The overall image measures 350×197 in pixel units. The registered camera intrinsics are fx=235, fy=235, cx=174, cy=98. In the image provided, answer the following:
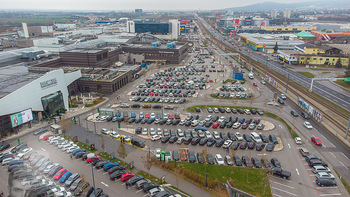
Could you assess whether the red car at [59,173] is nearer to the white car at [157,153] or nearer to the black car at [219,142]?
the white car at [157,153]

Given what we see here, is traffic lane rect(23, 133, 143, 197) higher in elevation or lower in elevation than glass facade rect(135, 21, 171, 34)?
lower

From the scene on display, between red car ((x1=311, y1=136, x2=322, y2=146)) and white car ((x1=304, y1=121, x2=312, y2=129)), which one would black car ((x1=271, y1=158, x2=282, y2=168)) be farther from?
white car ((x1=304, y1=121, x2=312, y2=129))

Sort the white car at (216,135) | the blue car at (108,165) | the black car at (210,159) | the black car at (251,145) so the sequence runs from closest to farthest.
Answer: the blue car at (108,165), the black car at (210,159), the black car at (251,145), the white car at (216,135)

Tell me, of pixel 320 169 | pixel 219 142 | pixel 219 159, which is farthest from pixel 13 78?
pixel 320 169

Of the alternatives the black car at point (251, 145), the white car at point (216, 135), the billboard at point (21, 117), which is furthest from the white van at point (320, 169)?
the billboard at point (21, 117)

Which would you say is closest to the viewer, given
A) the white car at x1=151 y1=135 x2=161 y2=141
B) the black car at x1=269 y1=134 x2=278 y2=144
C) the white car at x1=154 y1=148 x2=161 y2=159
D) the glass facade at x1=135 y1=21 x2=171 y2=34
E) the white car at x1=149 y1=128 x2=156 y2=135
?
the white car at x1=154 y1=148 x2=161 y2=159

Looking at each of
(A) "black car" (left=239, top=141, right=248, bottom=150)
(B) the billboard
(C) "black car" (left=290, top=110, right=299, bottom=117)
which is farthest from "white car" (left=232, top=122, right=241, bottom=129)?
(B) the billboard
